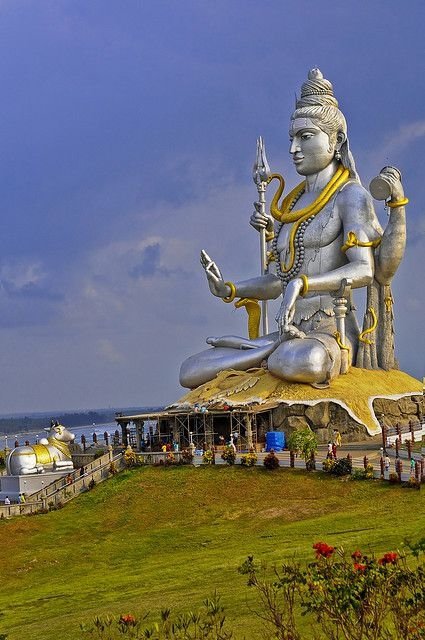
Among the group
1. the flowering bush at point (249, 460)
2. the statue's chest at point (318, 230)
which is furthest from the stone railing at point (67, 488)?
the statue's chest at point (318, 230)

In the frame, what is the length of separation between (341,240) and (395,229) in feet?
5.36

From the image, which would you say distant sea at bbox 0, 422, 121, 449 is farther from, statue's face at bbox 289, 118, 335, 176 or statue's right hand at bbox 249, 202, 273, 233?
statue's face at bbox 289, 118, 335, 176

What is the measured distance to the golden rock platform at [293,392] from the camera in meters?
25.8

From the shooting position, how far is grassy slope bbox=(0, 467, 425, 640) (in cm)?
1306

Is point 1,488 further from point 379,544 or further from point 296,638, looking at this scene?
point 296,638

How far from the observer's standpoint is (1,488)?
83.4 ft

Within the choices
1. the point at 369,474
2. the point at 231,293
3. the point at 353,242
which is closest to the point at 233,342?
the point at 231,293

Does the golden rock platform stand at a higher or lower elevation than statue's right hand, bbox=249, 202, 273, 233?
lower

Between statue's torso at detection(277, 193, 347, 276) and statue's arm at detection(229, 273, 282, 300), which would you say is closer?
statue's torso at detection(277, 193, 347, 276)

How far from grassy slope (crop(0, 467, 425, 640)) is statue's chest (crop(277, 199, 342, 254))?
9.07 metres

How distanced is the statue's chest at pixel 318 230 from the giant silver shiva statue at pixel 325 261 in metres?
0.03

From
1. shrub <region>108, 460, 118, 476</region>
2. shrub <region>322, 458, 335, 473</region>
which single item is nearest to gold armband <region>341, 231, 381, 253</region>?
shrub <region>322, 458, 335, 473</region>

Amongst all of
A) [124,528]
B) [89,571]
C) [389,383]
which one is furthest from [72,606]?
[389,383]

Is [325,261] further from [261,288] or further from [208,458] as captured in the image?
[208,458]
